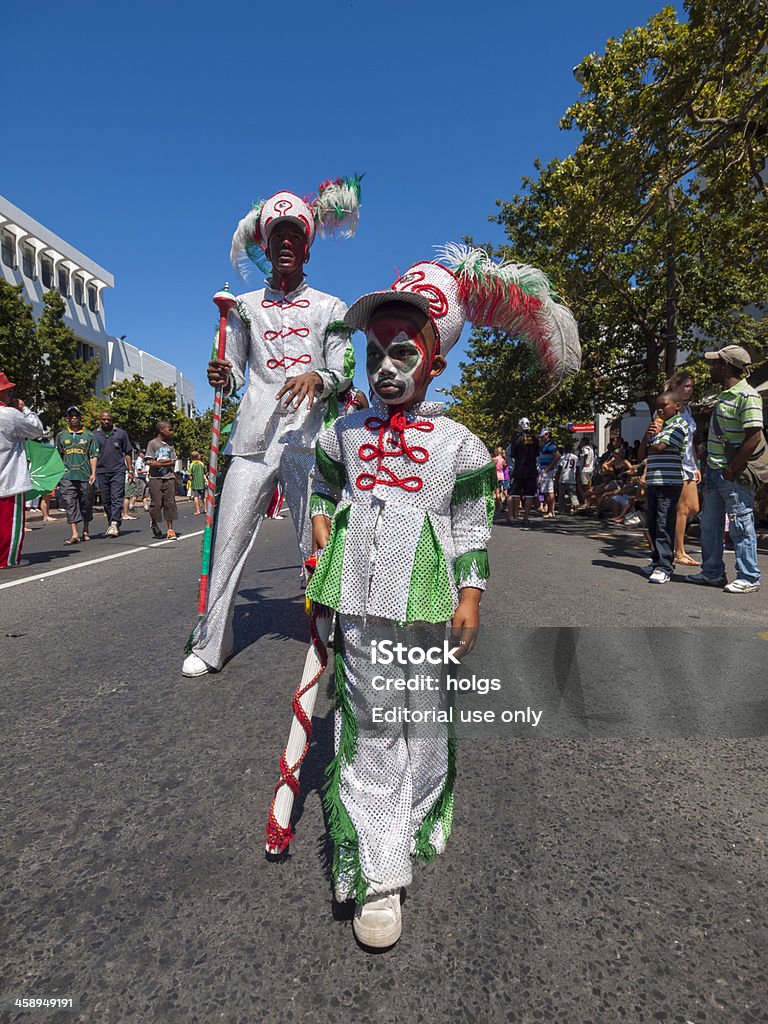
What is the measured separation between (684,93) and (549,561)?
647 cm

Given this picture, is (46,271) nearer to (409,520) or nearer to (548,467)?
(548,467)

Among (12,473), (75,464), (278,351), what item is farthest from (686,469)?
(75,464)

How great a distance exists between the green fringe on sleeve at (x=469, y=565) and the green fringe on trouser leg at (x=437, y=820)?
19.3 inches

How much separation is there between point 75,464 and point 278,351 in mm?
7463

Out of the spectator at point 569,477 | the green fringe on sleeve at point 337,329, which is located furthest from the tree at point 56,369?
the green fringe on sleeve at point 337,329

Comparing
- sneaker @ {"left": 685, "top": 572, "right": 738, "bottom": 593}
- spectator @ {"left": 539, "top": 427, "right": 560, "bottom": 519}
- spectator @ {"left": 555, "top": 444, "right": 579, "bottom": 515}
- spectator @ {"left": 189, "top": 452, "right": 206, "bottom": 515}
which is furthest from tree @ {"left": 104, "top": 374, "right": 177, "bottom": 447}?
sneaker @ {"left": 685, "top": 572, "right": 738, "bottom": 593}

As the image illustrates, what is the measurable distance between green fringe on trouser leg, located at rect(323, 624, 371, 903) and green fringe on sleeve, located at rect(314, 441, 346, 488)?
45 centimetres

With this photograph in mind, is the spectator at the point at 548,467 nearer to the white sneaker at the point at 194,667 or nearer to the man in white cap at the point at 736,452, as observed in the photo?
the man in white cap at the point at 736,452

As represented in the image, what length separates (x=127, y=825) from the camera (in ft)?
6.34

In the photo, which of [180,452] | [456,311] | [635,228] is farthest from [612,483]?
[180,452]

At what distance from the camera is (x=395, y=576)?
1647 millimetres

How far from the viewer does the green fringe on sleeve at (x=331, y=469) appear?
1909 mm

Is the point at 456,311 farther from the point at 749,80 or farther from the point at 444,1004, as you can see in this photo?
the point at 749,80

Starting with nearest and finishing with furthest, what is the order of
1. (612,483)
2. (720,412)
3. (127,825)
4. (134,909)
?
(134,909), (127,825), (720,412), (612,483)
